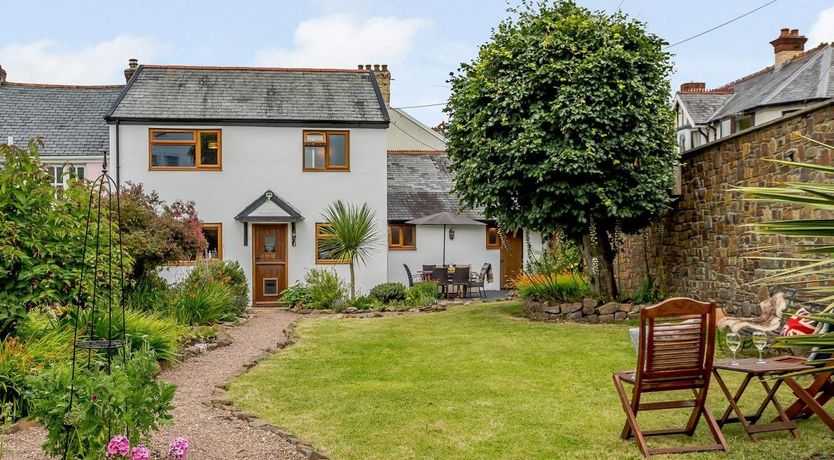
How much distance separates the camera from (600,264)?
14461mm

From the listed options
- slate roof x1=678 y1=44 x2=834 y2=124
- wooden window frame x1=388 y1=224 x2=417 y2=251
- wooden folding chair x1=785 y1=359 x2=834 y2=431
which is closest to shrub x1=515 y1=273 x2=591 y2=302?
wooden folding chair x1=785 y1=359 x2=834 y2=431

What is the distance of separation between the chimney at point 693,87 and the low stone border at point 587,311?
62.1 feet

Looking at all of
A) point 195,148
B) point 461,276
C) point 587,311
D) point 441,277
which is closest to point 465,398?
point 587,311

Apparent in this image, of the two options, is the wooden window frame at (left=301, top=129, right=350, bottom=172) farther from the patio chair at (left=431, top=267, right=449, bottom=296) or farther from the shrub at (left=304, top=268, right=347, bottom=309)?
the patio chair at (left=431, top=267, right=449, bottom=296)

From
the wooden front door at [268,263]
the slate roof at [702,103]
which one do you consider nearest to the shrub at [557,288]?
the wooden front door at [268,263]

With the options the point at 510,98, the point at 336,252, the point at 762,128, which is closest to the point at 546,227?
the point at 510,98

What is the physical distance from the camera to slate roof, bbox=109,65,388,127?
64.9ft

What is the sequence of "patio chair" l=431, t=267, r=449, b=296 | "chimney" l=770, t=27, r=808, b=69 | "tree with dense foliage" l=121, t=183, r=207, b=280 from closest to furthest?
1. "tree with dense foliage" l=121, t=183, r=207, b=280
2. "patio chair" l=431, t=267, r=449, b=296
3. "chimney" l=770, t=27, r=808, b=69

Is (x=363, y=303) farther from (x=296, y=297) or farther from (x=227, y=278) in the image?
(x=227, y=278)

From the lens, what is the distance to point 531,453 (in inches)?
218

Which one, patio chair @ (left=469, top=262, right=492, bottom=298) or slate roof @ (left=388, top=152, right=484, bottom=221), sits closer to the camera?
patio chair @ (left=469, top=262, right=492, bottom=298)

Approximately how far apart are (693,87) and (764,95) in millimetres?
9334

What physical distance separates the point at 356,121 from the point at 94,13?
359 inches

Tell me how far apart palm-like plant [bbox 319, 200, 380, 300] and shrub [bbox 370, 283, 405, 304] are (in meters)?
0.59
